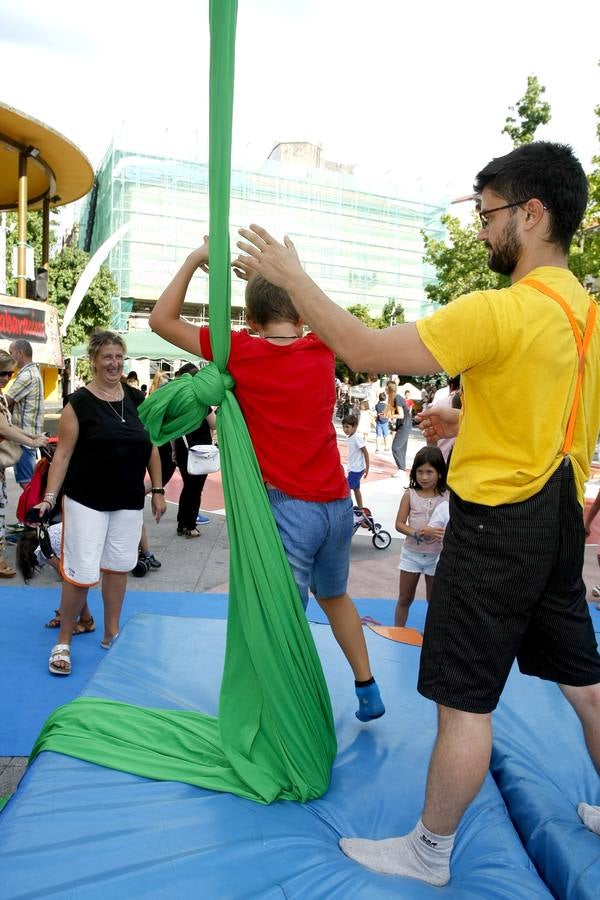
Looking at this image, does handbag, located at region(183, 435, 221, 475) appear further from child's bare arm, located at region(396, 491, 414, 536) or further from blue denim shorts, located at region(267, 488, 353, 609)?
blue denim shorts, located at region(267, 488, 353, 609)

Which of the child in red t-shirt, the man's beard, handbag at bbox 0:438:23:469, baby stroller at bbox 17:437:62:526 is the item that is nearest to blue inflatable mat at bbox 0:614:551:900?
the child in red t-shirt

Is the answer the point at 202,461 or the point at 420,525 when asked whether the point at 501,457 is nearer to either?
the point at 420,525

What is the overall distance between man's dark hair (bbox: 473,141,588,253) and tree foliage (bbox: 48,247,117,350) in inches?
1131

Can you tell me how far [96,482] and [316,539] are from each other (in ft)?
5.13

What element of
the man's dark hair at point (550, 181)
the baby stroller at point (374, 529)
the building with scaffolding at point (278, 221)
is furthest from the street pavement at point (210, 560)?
the building with scaffolding at point (278, 221)

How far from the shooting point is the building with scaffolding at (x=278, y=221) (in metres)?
39.9

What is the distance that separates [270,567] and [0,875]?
3.01ft

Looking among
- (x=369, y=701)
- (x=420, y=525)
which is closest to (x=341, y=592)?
(x=369, y=701)

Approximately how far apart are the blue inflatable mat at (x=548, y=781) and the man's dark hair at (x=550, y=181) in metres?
1.46

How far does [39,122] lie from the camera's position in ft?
33.9

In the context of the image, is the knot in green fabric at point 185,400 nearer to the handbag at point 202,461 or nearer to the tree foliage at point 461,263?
the handbag at point 202,461

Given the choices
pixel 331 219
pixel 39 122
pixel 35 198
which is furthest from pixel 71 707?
pixel 331 219

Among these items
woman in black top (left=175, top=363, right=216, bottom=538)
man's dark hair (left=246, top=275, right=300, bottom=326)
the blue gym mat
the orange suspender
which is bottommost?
the blue gym mat

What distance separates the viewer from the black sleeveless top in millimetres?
3223
